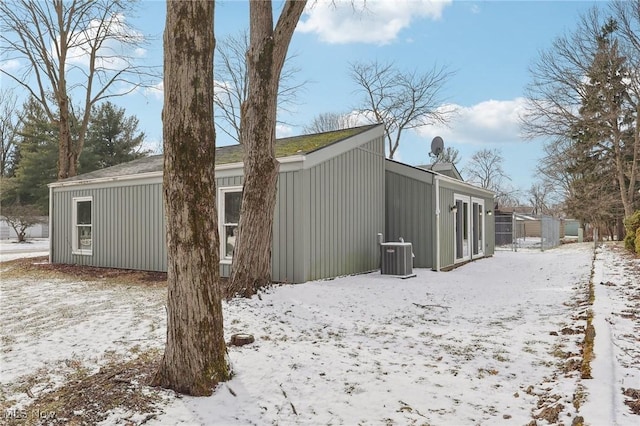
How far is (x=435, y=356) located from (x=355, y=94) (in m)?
23.5

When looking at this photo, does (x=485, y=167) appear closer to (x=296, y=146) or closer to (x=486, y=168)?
(x=486, y=168)

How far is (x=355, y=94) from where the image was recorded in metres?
25.7

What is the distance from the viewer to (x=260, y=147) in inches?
242

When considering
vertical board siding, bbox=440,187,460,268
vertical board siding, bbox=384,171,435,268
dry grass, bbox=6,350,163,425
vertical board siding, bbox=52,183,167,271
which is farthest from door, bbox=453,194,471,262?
dry grass, bbox=6,350,163,425

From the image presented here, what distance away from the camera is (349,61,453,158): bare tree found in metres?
24.5

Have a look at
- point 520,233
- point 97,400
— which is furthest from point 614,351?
point 520,233

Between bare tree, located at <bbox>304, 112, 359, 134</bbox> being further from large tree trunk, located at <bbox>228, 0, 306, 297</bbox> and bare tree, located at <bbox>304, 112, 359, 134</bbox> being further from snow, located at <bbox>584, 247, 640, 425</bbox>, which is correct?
snow, located at <bbox>584, 247, 640, 425</bbox>

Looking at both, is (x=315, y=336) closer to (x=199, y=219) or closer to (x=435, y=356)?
(x=435, y=356)

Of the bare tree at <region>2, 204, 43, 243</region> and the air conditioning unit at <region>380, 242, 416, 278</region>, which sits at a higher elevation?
the bare tree at <region>2, 204, 43, 243</region>

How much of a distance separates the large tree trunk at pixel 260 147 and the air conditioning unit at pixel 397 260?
133 inches

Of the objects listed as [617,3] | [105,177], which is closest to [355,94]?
[617,3]

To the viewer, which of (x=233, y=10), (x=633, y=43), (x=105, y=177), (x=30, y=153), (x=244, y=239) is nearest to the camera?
(x=244, y=239)

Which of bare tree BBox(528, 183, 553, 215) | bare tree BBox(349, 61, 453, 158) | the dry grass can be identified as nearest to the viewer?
the dry grass

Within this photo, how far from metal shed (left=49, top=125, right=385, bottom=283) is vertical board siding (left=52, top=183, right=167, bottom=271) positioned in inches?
1.0
